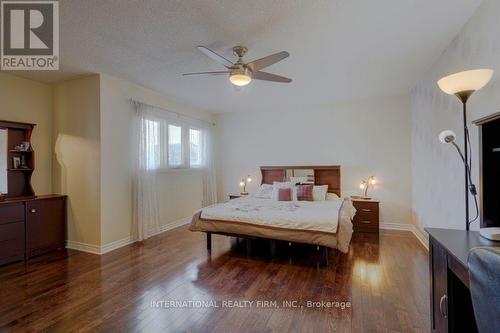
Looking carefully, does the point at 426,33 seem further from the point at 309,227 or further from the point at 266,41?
the point at 309,227

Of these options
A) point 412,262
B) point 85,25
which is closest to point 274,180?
point 412,262

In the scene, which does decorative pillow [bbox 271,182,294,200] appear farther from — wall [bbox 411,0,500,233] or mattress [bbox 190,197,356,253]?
wall [bbox 411,0,500,233]

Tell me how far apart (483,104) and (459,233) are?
1225 millimetres

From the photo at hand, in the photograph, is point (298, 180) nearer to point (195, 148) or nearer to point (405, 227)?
point (405, 227)

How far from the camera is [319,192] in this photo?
14.5 ft

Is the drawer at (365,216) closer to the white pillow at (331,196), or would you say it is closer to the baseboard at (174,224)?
the white pillow at (331,196)

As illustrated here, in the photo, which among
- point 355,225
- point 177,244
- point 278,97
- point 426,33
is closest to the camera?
point 426,33

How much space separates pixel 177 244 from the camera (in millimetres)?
3705

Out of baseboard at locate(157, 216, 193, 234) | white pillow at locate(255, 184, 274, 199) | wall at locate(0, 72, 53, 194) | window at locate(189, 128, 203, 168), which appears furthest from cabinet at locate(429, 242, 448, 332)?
wall at locate(0, 72, 53, 194)

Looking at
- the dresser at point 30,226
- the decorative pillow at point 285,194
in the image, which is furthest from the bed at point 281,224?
the dresser at point 30,226

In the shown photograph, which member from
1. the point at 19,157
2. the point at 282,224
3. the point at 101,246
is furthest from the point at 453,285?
the point at 19,157

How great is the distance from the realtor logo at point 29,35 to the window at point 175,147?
2.01 metres

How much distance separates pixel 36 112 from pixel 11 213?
157 centimetres

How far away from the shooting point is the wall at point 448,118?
1871 millimetres
